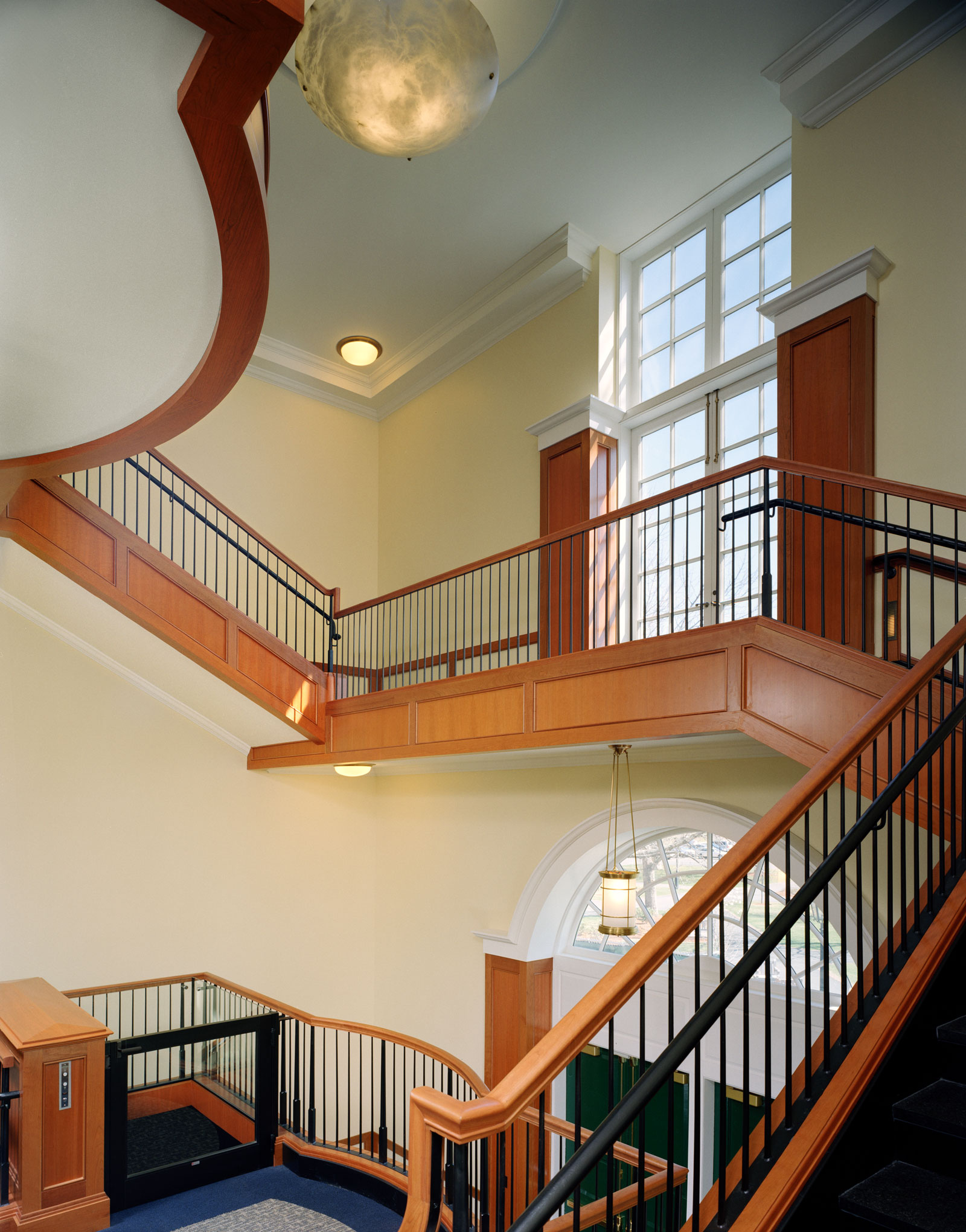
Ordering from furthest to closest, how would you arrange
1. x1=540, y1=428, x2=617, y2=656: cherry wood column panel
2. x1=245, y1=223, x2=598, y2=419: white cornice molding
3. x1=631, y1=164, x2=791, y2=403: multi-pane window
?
1. x1=245, y1=223, x2=598, y2=419: white cornice molding
2. x1=540, y1=428, x2=617, y2=656: cherry wood column panel
3. x1=631, y1=164, x2=791, y2=403: multi-pane window

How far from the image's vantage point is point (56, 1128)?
190 inches

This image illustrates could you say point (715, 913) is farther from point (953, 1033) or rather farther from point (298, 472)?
point (298, 472)

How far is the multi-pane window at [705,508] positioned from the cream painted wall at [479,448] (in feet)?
3.24

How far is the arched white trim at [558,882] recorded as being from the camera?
692 centimetres

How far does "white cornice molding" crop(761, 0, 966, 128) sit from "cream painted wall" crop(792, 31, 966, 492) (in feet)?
0.27

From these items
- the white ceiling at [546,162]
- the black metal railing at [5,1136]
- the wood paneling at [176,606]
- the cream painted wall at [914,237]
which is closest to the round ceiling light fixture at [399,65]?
the white ceiling at [546,162]

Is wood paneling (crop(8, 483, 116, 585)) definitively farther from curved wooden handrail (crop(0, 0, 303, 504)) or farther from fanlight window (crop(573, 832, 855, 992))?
fanlight window (crop(573, 832, 855, 992))

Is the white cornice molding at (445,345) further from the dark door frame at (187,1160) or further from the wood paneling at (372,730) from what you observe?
the dark door frame at (187,1160)

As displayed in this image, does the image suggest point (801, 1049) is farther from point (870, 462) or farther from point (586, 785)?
point (870, 462)

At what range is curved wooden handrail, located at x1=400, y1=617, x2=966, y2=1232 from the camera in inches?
81.5

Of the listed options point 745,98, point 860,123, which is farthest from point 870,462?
point 745,98

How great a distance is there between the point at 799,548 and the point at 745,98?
11.2 ft

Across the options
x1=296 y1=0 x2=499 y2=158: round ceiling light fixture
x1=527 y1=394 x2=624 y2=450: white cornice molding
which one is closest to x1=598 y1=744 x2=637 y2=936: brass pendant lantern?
x1=527 y1=394 x2=624 y2=450: white cornice molding

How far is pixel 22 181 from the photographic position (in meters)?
2.64
